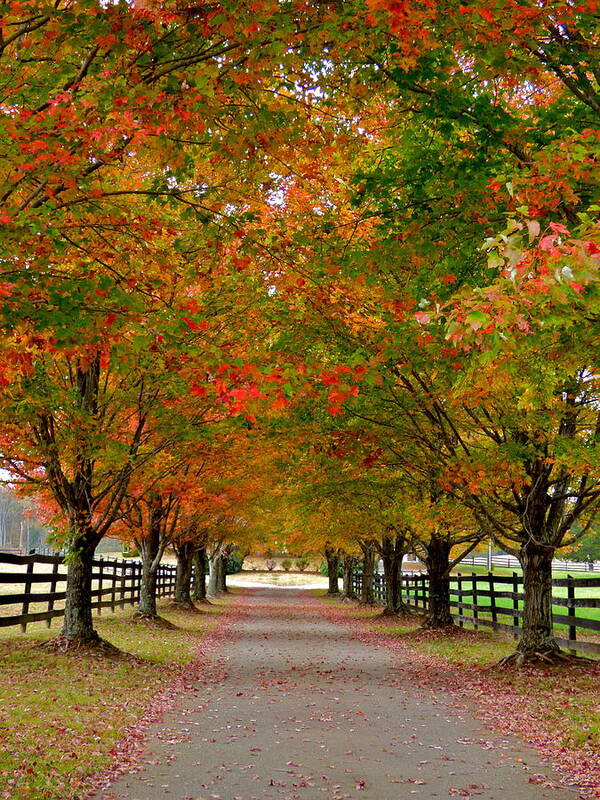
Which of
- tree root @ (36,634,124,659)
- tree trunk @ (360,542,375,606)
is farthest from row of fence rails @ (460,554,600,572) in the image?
tree root @ (36,634,124,659)

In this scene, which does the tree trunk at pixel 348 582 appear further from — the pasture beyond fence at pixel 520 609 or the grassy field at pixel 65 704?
the grassy field at pixel 65 704

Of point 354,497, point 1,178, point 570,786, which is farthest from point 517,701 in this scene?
point 354,497

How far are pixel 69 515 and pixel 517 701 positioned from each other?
8.45 meters

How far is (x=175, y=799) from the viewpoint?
5309mm

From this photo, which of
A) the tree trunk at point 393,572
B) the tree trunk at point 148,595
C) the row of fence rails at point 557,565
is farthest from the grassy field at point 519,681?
the row of fence rails at point 557,565

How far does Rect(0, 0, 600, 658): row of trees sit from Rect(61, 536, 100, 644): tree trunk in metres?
0.05

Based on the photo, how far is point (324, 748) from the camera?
276 inches

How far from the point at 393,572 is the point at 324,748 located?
21.2 m

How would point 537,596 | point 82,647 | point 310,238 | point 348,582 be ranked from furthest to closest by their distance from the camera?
point 348,582, point 82,647, point 537,596, point 310,238

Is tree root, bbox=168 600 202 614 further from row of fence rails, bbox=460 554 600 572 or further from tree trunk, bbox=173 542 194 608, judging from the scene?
row of fence rails, bbox=460 554 600 572

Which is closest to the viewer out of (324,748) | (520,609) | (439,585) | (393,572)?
(324,748)

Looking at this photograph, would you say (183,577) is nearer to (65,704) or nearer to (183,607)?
(183,607)

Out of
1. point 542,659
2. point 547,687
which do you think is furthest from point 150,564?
point 547,687

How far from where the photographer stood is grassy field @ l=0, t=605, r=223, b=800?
5.68m
